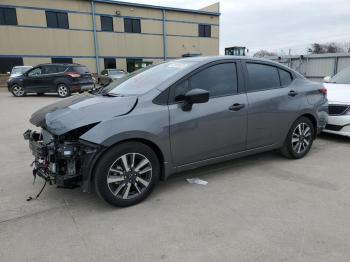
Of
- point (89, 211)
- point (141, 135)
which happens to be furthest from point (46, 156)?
point (141, 135)

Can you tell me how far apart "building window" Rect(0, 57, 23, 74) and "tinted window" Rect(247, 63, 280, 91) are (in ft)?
91.0

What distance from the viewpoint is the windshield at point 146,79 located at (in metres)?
3.90

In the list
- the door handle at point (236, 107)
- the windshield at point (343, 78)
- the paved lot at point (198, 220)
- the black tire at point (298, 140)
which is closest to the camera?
the paved lot at point (198, 220)

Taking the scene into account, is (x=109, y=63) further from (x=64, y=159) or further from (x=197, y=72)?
(x=64, y=159)

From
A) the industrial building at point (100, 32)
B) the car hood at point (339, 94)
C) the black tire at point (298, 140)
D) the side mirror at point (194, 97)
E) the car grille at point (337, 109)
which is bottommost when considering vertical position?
the black tire at point (298, 140)

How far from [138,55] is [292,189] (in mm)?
31039

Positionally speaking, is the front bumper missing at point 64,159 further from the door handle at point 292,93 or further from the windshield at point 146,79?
the door handle at point 292,93

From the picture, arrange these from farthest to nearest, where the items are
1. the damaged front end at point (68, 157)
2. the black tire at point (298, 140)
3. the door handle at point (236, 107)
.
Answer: the black tire at point (298, 140), the door handle at point (236, 107), the damaged front end at point (68, 157)

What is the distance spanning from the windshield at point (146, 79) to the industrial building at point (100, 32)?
2687cm

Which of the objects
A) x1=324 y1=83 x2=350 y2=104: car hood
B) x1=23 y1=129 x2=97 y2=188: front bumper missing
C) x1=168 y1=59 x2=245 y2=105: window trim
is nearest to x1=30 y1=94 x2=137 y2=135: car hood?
x1=23 y1=129 x2=97 y2=188: front bumper missing

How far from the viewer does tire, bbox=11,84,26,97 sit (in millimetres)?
16438

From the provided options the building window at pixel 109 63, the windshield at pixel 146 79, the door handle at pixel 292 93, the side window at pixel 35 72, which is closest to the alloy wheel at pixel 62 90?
the side window at pixel 35 72

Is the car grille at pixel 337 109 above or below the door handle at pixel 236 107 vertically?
below

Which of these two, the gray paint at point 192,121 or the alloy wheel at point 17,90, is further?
the alloy wheel at point 17,90
